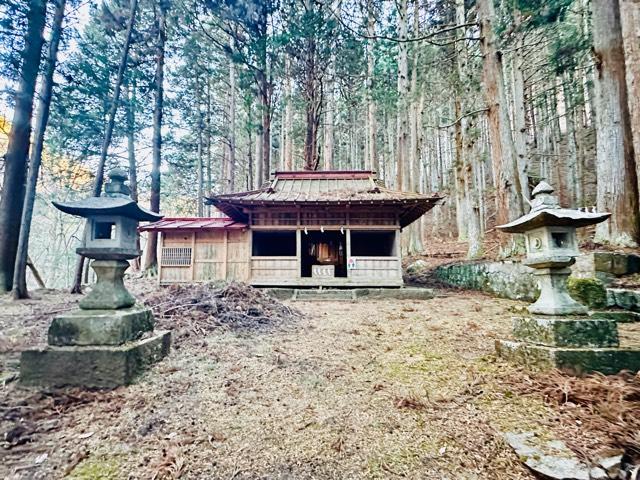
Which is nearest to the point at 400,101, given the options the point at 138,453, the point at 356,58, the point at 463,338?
the point at 356,58

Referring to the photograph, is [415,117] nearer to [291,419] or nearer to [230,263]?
[230,263]

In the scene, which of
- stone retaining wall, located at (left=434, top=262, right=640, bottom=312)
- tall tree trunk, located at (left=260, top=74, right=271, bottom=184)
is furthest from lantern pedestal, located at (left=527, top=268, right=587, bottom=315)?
tall tree trunk, located at (left=260, top=74, right=271, bottom=184)

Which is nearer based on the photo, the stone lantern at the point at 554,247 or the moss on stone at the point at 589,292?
the stone lantern at the point at 554,247

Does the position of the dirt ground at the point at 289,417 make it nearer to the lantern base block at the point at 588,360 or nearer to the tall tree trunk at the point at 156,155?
the lantern base block at the point at 588,360

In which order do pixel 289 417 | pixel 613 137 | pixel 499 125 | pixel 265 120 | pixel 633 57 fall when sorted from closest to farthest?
1. pixel 289 417
2. pixel 633 57
3. pixel 613 137
4. pixel 499 125
5. pixel 265 120

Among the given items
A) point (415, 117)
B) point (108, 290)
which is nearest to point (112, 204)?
point (108, 290)

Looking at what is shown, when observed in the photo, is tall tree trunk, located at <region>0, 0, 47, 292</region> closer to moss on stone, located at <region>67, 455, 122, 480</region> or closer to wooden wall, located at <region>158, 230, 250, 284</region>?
wooden wall, located at <region>158, 230, 250, 284</region>

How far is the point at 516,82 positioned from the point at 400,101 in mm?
5854

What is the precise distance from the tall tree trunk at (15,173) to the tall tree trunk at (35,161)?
0.25m

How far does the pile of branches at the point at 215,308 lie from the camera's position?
483 cm

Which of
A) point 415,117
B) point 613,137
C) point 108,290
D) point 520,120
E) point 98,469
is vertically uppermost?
point 415,117

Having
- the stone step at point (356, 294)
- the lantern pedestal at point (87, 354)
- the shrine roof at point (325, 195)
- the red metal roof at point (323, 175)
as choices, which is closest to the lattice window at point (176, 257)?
the shrine roof at point (325, 195)

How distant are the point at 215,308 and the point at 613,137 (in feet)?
29.2

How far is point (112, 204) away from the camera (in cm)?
314
